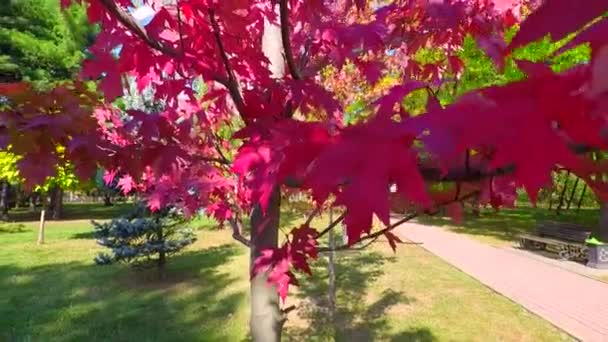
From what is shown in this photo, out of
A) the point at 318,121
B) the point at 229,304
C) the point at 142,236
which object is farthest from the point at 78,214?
the point at 318,121

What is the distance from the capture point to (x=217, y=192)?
3.54 m

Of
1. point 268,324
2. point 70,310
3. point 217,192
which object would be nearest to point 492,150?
point 268,324

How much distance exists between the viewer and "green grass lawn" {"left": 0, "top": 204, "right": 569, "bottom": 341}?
571cm

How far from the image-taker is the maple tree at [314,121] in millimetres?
754

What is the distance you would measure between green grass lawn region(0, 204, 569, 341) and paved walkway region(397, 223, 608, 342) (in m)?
0.34

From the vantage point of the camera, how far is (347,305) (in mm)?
6922

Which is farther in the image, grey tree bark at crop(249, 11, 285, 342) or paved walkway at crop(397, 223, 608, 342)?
paved walkway at crop(397, 223, 608, 342)

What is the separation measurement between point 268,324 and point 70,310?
223 inches

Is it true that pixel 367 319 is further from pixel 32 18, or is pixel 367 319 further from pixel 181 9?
pixel 32 18

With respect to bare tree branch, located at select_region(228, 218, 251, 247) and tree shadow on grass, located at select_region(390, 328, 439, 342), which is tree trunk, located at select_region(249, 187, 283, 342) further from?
tree shadow on grass, located at select_region(390, 328, 439, 342)

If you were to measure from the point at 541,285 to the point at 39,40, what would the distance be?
2378cm

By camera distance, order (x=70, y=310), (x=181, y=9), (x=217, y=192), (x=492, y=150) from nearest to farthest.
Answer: (x=492, y=150) → (x=181, y=9) → (x=217, y=192) → (x=70, y=310)

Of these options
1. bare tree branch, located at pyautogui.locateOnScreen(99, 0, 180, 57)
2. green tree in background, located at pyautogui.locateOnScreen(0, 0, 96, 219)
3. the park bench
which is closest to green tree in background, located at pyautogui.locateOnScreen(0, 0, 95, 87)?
green tree in background, located at pyautogui.locateOnScreen(0, 0, 96, 219)

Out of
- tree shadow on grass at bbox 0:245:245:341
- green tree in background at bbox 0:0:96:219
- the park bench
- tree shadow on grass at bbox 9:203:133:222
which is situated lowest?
tree shadow on grass at bbox 0:245:245:341
